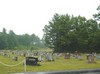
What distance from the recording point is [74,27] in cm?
7575

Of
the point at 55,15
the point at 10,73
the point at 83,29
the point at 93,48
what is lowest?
the point at 10,73

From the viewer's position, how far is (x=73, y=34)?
70688 millimetres

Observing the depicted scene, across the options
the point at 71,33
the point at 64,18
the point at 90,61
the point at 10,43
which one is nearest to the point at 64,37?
the point at 71,33

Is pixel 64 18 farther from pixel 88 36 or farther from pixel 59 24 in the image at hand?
pixel 88 36

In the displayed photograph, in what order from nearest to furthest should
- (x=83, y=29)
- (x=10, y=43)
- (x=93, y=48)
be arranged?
(x=93, y=48)
(x=83, y=29)
(x=10, y=43)

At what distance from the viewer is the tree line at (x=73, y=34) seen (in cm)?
7012

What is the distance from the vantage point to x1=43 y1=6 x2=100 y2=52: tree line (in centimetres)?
7012

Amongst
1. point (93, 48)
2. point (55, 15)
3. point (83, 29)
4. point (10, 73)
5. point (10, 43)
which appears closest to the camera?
point (10, 73)

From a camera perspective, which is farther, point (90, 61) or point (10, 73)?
point (90, 61)

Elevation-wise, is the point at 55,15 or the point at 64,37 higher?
the point at 55,15

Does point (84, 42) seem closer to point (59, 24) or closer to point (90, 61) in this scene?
point (59, 24)

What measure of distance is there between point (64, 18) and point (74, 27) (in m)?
4.54

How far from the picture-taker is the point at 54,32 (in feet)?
262

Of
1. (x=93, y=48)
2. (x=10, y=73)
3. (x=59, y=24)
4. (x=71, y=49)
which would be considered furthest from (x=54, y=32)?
(x=10, y=73)
